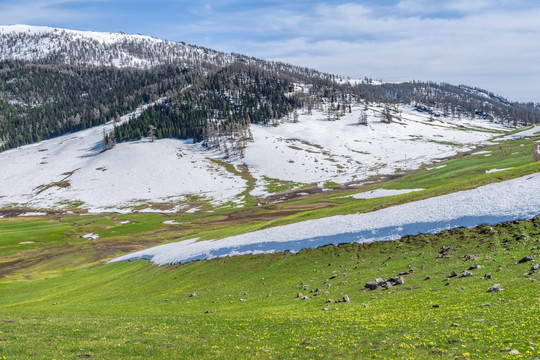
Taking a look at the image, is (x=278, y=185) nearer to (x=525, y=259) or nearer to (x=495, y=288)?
(x=525, y=259)

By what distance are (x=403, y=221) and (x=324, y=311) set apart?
21658mm

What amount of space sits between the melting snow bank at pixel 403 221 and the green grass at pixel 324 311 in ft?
5.44

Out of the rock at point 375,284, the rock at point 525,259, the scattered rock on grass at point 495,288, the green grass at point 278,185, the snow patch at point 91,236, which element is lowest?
the snow patch at point 91,236

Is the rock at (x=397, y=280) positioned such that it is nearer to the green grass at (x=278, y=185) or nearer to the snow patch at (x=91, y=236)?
the snow patch at (x=91, y=236)

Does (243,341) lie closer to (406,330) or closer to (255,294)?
(406,330)

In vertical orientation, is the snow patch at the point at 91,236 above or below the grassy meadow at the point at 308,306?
below

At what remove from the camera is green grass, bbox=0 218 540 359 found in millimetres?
17031

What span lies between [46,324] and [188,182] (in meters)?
178

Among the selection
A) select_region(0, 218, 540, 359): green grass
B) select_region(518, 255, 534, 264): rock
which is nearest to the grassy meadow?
select_region(0, 218, 540, 359): green grass

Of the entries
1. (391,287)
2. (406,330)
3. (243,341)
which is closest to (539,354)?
(406,330)

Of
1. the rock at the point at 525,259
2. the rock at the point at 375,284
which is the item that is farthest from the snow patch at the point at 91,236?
the rock at the point at 525,259

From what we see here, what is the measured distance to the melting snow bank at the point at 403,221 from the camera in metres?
38.2

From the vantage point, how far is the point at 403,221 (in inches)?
1683

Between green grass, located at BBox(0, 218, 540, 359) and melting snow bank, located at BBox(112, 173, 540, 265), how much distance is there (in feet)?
5.44
